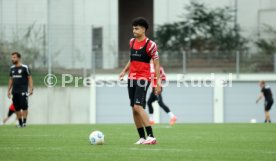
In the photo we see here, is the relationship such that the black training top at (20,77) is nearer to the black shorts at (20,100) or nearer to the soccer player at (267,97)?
the black shorts at (20,100)

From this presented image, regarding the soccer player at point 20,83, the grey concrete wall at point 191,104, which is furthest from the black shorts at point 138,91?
the grey concrete wall at point 191,104

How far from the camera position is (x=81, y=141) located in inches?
566

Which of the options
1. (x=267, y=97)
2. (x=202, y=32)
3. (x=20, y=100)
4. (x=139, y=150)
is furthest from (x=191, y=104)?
(x=139, y=150)

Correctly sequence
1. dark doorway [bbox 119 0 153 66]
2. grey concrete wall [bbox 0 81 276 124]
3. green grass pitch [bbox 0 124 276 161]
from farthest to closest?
dark doorway [bbox 119 0 153 66] → grey concrete wall [bbox 0 81 276 124] → green grass pitch [bbox 0 124 276 161]

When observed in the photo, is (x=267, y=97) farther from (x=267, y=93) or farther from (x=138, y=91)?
(x=138, y=91)

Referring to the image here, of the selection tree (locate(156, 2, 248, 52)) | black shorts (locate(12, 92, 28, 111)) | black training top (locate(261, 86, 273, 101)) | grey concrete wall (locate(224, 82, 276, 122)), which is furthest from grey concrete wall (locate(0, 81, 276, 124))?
black shorts (locate(12, 92, 28, 111))

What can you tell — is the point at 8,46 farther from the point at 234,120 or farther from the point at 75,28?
the point at 234,120

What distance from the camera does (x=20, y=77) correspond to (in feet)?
72.2

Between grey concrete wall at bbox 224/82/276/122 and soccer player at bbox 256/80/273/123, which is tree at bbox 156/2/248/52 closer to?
grey concrete wall at bbox 224/82/276/122

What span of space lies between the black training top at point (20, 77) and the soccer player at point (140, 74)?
903 cm

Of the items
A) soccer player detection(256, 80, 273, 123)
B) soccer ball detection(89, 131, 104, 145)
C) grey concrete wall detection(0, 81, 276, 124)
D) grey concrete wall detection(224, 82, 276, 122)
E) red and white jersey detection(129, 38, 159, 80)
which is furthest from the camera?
grey concrete wall detection(224, 82, 276, 122)

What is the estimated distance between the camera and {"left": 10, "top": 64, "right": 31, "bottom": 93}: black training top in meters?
22.0

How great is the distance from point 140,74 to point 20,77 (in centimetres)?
931

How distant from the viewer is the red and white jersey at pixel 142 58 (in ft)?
43.9
